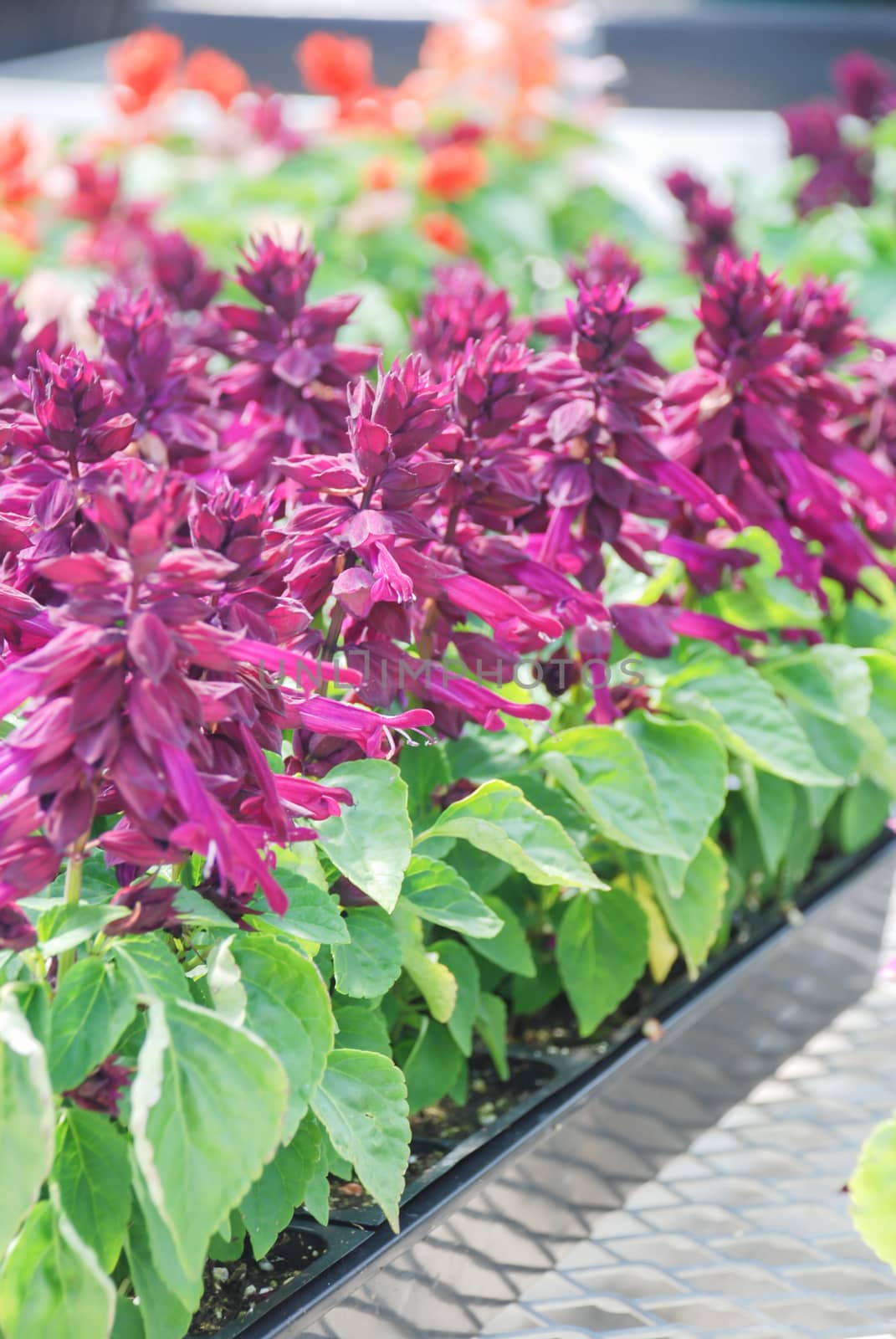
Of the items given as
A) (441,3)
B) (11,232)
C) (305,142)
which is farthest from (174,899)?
(441,3)

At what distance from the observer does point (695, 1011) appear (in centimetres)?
113

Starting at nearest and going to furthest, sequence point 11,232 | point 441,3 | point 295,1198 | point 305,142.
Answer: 1. point 295,1198
2. point 11,232
3. point 305,142
4. point 441,3

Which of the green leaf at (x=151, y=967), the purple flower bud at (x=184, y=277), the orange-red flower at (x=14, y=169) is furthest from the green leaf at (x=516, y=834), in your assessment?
the orange-red flower at (x=14, y=169)

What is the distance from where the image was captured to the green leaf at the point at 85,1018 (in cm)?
67

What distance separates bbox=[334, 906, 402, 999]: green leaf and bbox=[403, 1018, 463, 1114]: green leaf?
0.43 feet

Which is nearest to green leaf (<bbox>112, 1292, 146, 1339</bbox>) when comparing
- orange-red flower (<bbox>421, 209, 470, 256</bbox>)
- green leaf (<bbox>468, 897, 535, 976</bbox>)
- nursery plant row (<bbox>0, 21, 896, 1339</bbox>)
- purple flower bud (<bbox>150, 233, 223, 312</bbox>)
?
nursery plant row (<bbox>0, 21, 896, 1339</bbox>)

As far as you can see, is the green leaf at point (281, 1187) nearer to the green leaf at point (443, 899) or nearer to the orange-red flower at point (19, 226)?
the green leaf at point (443, 899)

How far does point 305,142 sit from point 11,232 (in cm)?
63

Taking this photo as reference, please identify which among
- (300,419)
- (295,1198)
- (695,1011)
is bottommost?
(695,1011)

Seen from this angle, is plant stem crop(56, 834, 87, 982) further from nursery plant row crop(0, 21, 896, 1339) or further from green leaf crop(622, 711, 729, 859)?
green leaf crop(622, 711, 729, 859)

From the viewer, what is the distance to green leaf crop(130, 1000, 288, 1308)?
2.02ft

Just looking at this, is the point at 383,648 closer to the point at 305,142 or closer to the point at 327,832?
the point at 327,832

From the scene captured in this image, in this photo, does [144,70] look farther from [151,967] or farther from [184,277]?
[151,967]

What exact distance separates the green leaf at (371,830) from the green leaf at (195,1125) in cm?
15
